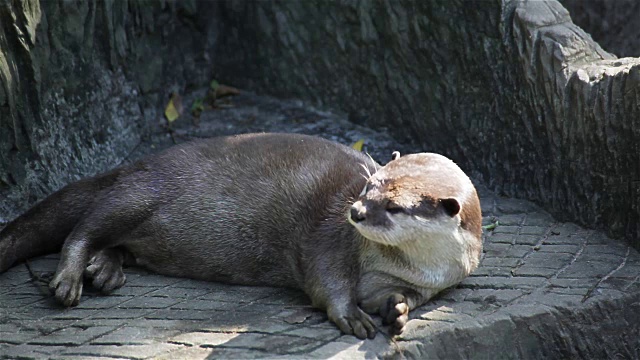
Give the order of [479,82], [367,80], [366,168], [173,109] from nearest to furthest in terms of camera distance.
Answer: [366,168]
[479,82]
[367,80]
[173,109]

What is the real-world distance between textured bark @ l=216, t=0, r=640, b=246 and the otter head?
812 mm

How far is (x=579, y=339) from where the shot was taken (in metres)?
3.26

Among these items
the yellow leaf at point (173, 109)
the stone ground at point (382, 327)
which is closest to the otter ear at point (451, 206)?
the stone ground at point (382, 327)

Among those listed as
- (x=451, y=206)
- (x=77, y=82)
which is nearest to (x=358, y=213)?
(x=451, y=206)

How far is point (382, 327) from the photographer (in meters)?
3.11

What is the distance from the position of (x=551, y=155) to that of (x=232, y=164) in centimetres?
136

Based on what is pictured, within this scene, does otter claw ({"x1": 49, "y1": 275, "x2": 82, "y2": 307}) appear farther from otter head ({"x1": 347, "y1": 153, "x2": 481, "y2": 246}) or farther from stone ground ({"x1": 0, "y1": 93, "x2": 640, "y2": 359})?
otter head ({"x1": 347, "y1": 153, "x2": 481, "y2": 246})

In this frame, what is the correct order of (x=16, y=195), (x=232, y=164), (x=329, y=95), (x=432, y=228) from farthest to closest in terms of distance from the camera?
(x=329, y=95), (x=16, y=195), (x=232, y=164), (x=432, y=228)

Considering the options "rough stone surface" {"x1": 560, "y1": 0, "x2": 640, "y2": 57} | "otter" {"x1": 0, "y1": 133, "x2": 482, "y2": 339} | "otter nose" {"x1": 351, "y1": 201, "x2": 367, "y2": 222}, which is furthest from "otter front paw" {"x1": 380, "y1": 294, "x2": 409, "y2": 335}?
"rough stone surface" {"x1": 560, "y1": 0, "x2": 640, "y2": 57}

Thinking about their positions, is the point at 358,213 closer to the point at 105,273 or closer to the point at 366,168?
the point at 366,168

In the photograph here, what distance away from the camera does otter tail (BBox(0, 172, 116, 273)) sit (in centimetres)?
373

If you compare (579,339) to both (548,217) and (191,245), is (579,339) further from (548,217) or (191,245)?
(191,245)

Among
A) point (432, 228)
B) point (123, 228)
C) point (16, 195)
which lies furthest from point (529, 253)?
point (16, 195)

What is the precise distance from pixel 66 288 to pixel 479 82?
2.09 metres
